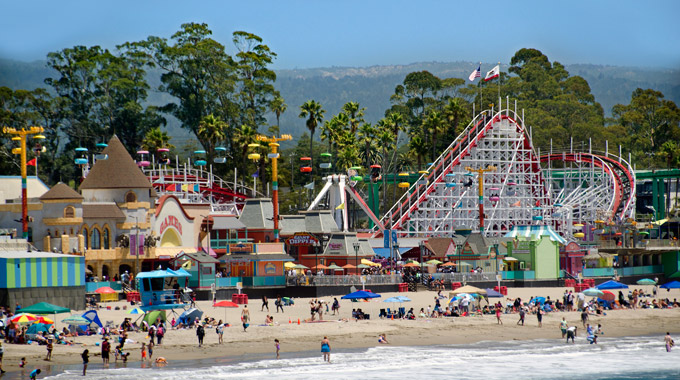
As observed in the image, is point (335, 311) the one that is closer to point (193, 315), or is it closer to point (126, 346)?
point (193, 315)

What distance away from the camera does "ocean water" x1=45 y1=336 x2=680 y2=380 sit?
3189 cm

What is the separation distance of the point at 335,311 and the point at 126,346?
12992 mm

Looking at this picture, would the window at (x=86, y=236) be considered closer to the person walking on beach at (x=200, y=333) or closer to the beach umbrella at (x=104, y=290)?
the beach umbrella at (x=104, y=290)

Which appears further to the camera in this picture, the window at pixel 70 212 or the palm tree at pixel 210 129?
the palm tree at pixel 210 129

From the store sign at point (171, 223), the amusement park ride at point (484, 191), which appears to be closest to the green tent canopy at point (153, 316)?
the store sign at point (171, 223)

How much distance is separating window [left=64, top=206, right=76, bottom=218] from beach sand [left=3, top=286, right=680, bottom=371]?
6.88 meters

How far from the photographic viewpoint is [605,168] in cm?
8100

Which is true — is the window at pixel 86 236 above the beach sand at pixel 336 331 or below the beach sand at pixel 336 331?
above

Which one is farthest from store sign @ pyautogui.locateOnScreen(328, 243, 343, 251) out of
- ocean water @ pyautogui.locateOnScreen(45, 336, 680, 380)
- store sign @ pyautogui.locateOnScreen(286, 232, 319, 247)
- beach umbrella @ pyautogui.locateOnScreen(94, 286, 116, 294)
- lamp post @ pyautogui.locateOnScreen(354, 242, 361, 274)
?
ocean water @ pyautogui.locateOnScreen(45, 336, 680, 380)

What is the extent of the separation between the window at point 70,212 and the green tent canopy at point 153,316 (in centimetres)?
1408

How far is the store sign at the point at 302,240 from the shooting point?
58.6 meters

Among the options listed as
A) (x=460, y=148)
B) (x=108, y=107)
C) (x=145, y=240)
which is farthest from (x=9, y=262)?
(x=108, y=107)

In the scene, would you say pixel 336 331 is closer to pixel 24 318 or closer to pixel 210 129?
pixel 24 318

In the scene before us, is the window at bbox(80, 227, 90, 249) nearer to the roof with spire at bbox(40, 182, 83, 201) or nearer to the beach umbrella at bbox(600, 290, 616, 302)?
the roof with spire at bbox(40, 182, 83, 201)
